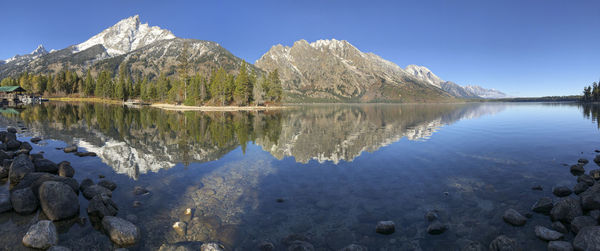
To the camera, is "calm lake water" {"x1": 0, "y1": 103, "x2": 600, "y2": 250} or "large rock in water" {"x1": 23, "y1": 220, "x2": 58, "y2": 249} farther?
"calm lake water" {"x1": 0, "y1": 103, "x2": 600, "y2": 250}

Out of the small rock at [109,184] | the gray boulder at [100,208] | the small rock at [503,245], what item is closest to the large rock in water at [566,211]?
the small rock at [503,245]

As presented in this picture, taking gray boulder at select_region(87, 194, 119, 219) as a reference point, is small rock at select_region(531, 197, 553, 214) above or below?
below

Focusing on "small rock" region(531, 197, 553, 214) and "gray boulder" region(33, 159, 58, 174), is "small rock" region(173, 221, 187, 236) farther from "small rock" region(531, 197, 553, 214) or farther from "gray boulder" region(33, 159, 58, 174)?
"small rock" region(531, 197, 553, 214)

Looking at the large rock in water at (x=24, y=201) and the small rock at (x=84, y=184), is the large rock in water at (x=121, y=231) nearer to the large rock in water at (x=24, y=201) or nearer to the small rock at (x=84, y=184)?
the large rock in water at (x=24, y=201)

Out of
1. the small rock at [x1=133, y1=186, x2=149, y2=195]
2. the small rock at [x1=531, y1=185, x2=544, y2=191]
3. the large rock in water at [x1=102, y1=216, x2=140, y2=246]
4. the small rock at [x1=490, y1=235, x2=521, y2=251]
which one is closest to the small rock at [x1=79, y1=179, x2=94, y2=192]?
the small rock at [x1=133, y1=186, x2=149, y2=195]

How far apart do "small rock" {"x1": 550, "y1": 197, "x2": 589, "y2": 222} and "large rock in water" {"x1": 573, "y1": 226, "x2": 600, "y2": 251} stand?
104 inches

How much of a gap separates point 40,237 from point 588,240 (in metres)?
19.2

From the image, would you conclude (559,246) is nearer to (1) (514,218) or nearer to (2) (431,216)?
(1) (514,218)

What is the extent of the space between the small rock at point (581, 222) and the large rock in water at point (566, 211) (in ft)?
2.75

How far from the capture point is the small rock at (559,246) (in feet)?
31.2

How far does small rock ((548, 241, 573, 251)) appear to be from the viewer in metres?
9.51

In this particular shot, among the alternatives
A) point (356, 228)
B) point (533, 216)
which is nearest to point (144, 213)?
point (356, 228)

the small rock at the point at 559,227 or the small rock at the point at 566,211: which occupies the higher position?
the small rock at the point at 566,211

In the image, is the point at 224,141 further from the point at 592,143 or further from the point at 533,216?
the point at 592,143
